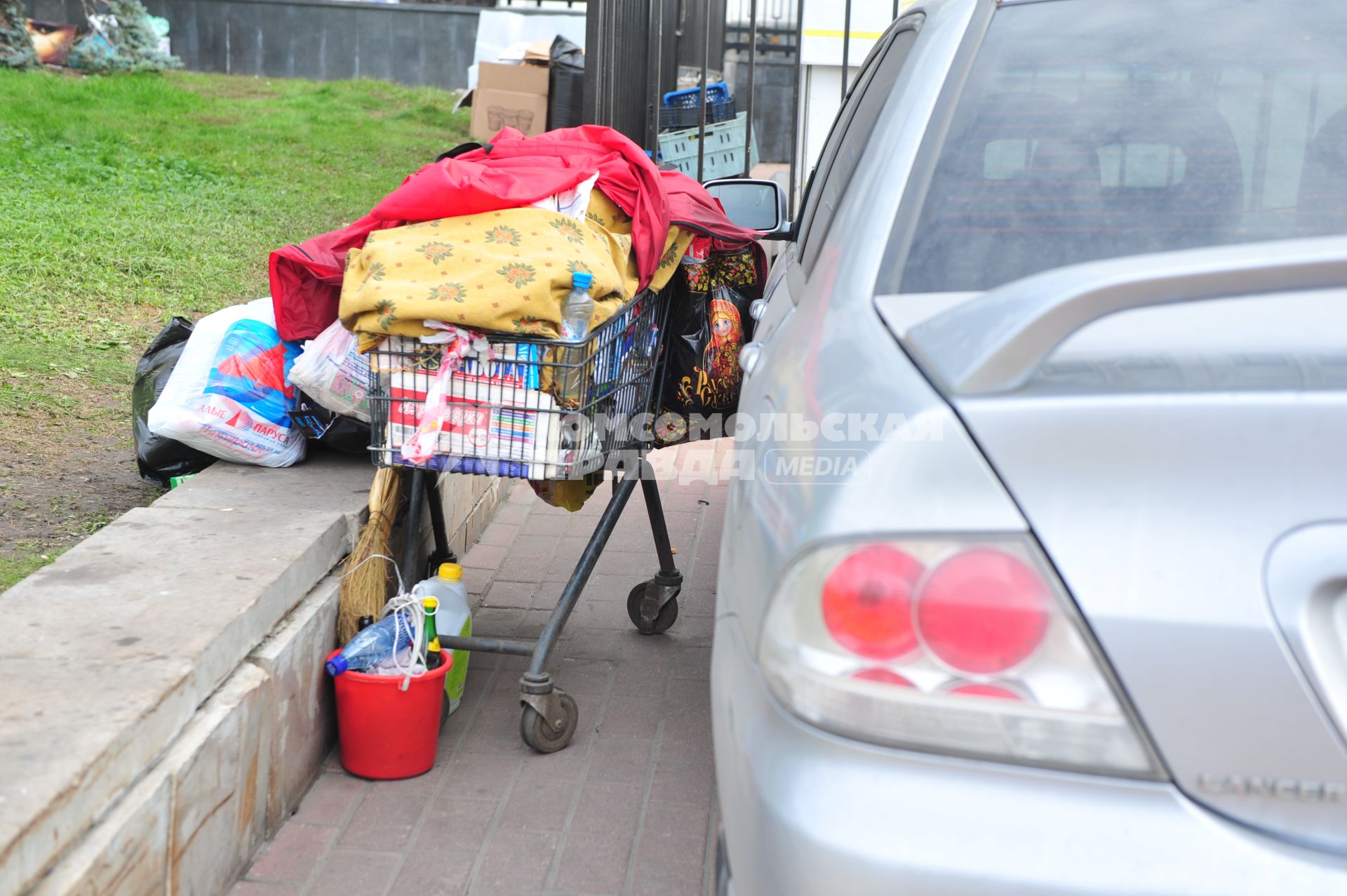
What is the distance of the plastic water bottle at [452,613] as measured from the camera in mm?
3428

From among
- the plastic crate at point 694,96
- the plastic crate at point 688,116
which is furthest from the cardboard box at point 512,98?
the plastic crate at point 688,116

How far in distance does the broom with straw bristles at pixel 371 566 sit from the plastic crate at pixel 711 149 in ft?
15.5

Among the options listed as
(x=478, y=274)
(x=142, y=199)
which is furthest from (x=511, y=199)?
(x=142, y=199)

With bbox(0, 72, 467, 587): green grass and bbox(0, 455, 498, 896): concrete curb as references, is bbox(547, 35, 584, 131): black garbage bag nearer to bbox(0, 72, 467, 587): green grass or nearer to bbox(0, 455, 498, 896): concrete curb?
bbox(0, 72, 467, 587): green grass

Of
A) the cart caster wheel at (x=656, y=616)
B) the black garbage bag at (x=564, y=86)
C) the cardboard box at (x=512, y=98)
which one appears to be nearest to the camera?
the cart caster wheel at (x=656, y=616)

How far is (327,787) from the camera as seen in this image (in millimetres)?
3146

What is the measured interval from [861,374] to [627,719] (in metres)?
2.22

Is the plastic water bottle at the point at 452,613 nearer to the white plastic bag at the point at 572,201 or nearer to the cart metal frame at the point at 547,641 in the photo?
the cart metal frame at the point at 547,641

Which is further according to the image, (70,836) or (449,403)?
(449,403)

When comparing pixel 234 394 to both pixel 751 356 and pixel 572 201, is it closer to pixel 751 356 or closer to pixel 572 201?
pixel 572 201

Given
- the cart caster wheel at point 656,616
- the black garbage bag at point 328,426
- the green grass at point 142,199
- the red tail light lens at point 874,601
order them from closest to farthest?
the red tail light lens at point 874,601 → the black garbage bag at point 328,426 → the cart caster wheel at point 656,616 → the green grass at point 142,199

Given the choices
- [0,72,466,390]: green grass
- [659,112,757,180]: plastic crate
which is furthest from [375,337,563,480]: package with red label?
[659,112,757,180]: plastic crate

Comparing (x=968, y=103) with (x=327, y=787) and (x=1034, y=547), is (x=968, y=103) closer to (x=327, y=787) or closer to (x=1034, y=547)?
(x=1034, y=547)

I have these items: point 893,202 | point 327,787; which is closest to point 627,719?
point 327,787
